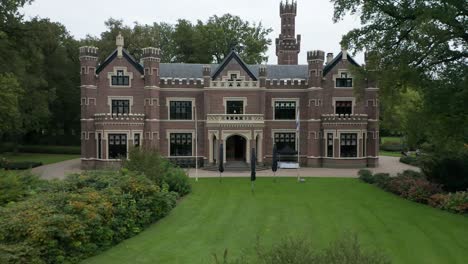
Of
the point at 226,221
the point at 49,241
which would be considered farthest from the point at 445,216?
→ the point at 49,241

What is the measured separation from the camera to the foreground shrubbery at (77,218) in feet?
33.3

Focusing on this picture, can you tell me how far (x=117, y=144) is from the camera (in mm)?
32938

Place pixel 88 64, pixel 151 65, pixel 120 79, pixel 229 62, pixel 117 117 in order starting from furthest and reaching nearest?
pixel 229 62
pixel 120 79
pixel 151 65
pixel 88 64
pixel 117 117

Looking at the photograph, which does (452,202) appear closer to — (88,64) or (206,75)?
(206,75)

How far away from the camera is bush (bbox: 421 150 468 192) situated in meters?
19.6

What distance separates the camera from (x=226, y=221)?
595 inches

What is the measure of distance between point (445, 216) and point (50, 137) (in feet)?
168

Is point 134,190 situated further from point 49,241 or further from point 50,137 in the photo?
point 50,137

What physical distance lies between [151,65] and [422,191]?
23.6 m

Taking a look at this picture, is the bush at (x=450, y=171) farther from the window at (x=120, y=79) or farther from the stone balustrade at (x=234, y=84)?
the window at (x=120, y=79)

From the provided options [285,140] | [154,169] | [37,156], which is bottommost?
[37,156]

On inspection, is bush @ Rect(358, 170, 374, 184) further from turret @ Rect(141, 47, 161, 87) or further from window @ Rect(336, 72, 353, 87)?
turret @ Rect(141, 47, 161, 87)

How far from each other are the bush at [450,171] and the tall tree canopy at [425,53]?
0.58 m

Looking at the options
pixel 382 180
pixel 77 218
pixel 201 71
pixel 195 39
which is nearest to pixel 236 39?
pixel 195 39
